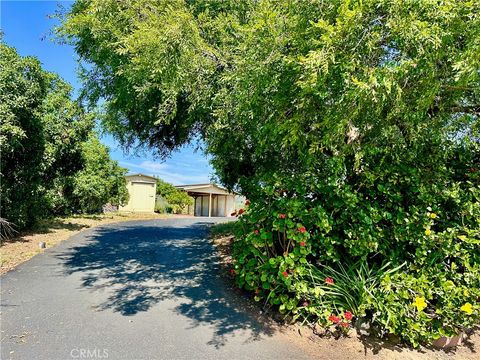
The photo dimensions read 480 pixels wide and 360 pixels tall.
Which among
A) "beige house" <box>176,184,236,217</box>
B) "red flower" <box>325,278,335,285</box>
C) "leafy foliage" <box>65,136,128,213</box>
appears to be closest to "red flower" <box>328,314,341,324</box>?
"red flower" <box>325,278,335,285</box>

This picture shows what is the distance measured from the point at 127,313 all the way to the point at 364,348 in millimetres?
3258

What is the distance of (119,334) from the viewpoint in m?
3.87

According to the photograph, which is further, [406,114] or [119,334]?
[119,334]

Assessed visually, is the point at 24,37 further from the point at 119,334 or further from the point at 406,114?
the point at 406,114

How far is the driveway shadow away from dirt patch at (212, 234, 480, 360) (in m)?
0.49

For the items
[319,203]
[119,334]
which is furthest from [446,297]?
[119,334]

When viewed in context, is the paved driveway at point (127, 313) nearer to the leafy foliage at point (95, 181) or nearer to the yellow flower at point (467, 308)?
the yellow flower at point (467, 308)

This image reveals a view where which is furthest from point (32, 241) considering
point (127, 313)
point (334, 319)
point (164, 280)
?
point (334, 319)

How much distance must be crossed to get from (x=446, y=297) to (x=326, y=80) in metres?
3.02

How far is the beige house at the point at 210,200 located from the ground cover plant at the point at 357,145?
25017 mm

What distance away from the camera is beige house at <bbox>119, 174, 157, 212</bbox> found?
2648 cm

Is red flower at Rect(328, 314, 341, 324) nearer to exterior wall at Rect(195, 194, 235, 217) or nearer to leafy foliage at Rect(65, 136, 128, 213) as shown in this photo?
leafy foliage at Rect(65, 136, 128, 213)

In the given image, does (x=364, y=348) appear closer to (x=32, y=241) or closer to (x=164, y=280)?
(x=164, y=280)

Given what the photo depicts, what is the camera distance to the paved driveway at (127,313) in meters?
3.56
